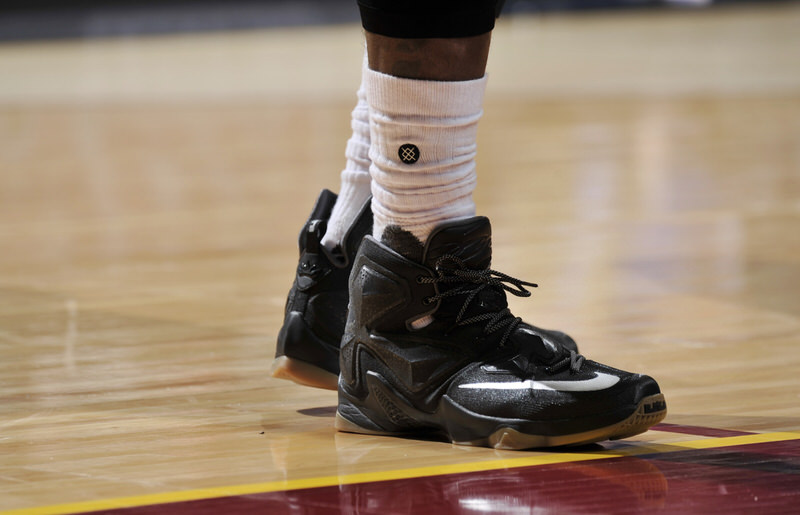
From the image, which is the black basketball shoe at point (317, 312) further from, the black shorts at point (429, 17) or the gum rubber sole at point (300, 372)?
the black shorts at point (429, 17)

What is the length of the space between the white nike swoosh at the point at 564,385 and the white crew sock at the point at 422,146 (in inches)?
5.5

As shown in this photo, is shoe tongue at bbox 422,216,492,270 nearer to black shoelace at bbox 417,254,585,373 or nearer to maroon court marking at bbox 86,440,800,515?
black shoelace at bbox 417,254,585,373

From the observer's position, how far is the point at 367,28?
1.02 metres

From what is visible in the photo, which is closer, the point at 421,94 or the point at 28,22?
the point at 421,94

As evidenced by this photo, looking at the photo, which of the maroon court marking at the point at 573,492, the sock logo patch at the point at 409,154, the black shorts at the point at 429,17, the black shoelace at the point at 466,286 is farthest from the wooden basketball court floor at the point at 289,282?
the black shorts at the point at 429,17

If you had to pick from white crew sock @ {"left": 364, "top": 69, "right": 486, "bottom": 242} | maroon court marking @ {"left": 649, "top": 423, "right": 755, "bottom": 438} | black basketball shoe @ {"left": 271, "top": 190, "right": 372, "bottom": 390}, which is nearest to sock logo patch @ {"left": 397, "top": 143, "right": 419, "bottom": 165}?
white crew sock @ {"left": 364, "top": 69, "right": 486, "bottom": 242}

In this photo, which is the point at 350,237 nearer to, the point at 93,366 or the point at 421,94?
the point at 421,94

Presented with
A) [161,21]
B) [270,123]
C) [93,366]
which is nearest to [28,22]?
[161,21]

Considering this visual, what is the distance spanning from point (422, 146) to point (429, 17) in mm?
107

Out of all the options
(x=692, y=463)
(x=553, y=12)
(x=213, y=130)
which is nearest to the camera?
(x=692, y=463)

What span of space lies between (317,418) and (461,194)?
0.86ft

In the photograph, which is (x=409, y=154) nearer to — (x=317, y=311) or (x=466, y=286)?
(x=466, y=286)

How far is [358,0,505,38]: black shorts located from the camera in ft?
3.19

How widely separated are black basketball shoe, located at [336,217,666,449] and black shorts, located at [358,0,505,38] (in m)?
0.16
